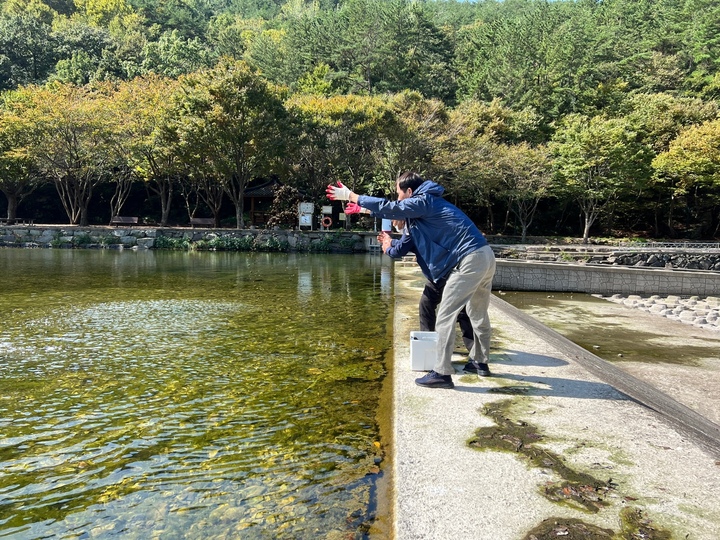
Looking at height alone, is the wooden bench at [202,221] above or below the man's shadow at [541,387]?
above

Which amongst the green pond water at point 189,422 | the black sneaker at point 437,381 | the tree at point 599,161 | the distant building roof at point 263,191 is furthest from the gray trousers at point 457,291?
the distant building roof at point 263,191

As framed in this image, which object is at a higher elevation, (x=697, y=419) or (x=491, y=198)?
(x=491, y=198)

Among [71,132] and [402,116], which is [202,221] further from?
[402,116]

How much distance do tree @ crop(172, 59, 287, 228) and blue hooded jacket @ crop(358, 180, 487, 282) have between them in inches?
919

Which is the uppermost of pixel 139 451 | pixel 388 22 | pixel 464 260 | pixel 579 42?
pixel 388 22

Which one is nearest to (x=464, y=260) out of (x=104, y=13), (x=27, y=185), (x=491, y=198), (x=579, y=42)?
(x=491, y=198)

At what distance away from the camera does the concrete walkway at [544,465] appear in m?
2.08

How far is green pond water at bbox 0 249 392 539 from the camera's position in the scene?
2.43 m

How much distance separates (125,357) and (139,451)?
2405mm

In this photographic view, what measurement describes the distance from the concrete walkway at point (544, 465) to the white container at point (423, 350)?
21 cm

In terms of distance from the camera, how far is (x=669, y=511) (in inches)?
84.9

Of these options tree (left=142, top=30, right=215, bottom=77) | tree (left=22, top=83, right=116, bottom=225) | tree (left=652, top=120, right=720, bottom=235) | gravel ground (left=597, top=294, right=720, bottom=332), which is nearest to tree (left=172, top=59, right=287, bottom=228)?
tree (left=22, top=83, right=116, bottom=225)

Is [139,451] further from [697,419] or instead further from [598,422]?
[697,419]

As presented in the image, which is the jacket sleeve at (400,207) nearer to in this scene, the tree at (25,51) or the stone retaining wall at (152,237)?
the stone retaining wall at (152,237)
